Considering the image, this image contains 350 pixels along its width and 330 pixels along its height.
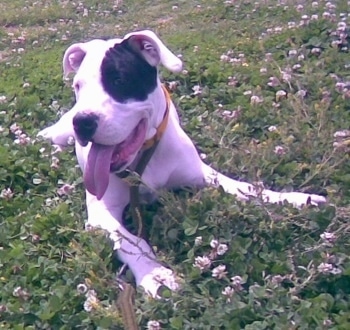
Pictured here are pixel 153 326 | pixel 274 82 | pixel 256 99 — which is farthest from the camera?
pixel 274 82

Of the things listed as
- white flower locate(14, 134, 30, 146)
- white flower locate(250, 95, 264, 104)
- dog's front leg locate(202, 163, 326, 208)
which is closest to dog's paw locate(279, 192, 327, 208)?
dog's front leg locate(202, 163, 326, 208)

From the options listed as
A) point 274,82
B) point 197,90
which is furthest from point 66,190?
point 274,82

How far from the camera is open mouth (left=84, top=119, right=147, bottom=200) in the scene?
12.7 ft

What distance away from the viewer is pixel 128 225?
4234 millimetres

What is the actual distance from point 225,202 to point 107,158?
21.9 inches

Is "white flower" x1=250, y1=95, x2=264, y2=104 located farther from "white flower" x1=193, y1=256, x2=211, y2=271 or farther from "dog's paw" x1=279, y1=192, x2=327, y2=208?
"white flower" x1=193, y1=256, x2=211, y2=271

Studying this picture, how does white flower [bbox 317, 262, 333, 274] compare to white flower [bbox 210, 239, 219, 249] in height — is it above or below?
above

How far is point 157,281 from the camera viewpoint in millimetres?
3523

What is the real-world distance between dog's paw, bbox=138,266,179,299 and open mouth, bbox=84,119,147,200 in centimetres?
49

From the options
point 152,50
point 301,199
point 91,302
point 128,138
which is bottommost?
point 301,199

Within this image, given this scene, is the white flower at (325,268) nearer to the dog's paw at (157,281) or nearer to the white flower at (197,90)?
the dog's paw at (157,281)

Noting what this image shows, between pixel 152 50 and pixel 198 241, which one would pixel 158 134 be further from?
pixel 198 241

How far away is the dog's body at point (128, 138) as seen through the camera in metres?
3.76

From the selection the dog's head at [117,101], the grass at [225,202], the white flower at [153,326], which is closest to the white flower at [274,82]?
the grass at [225,202]
